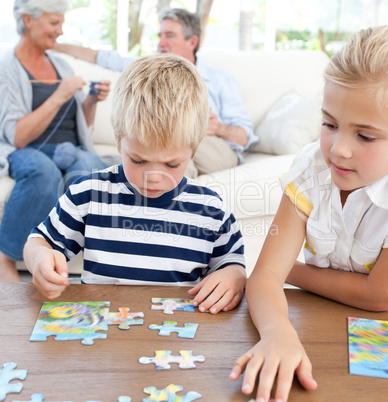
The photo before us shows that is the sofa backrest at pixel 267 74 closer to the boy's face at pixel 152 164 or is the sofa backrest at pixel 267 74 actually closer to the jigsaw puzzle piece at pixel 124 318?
the boy's face at pixel 152 164

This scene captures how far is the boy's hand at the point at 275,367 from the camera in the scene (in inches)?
31.7

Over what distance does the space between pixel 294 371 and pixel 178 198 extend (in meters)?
0.61

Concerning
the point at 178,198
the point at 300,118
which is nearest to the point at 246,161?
the point at 300,118

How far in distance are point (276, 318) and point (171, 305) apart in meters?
0.21

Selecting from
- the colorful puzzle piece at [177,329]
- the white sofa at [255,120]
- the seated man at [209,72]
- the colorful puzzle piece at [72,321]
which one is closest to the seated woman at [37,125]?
the white sofa at [255,120]

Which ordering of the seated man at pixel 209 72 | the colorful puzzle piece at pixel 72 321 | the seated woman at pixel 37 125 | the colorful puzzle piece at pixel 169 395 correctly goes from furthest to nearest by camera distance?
1. the seated man at pixel 209 72
2. the seated woman at pixel 37 125
3. the colorful puzzle piece at pixel 72 321
4. the colorful puzzle piece at pixel 169 395

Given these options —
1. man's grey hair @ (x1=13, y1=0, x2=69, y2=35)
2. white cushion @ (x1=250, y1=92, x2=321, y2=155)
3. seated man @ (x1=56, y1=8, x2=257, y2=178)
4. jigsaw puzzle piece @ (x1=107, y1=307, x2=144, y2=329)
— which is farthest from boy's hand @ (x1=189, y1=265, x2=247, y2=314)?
man's grey hair @ (x1=13, y1=0, x2=69, y2=35)

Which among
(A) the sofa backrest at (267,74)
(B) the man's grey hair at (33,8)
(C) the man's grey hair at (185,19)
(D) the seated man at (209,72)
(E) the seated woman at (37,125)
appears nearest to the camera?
(E) the seated woman at (37,125)

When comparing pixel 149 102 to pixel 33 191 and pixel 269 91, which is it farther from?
pixel 269 91

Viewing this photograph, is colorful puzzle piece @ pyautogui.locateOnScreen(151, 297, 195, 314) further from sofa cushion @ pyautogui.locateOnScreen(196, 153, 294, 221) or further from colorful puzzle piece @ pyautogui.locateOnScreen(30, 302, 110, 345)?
sofa cushion @ pyautogui.locateOnScreen(196, 153, 294, 221)

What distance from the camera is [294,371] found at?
841mm

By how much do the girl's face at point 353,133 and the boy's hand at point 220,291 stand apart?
31 cm

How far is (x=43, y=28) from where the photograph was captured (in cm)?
289

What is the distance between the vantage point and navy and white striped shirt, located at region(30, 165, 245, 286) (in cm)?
133
